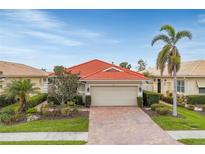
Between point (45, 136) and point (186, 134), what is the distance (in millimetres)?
7925

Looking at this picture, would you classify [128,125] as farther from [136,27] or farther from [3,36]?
[3,36]

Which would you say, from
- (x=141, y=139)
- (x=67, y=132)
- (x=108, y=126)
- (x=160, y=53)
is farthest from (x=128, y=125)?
(x=160, y=53)

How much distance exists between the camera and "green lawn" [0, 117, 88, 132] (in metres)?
13.6

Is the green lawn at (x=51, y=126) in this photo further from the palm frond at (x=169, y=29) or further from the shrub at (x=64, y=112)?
the palm frond at (x=169, y=29)

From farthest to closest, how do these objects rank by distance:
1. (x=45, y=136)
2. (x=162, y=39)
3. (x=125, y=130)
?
(x=162, y=39)
(x=125, y=130)
(x=45, y=136)

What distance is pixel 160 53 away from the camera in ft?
57.5

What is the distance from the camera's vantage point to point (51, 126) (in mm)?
14414

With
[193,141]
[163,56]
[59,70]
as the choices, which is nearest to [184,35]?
[163,56]

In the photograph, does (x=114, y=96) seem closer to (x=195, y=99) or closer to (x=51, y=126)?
(x=195, y=99)

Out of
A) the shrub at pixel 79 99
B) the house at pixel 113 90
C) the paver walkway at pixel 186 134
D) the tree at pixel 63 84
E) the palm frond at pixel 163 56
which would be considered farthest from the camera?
the shrub at pixel 79 99

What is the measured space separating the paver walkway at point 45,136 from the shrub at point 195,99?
584 inches

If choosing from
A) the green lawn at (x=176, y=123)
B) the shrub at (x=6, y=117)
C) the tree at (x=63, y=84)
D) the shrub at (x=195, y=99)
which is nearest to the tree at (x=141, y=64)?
the shrub at (x=195, y=99)

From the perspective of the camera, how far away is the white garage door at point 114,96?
2273 centimetres

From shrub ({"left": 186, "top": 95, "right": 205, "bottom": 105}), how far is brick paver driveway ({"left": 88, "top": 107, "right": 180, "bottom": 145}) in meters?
7.84
